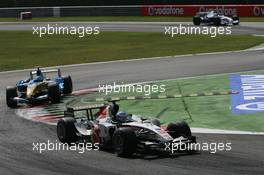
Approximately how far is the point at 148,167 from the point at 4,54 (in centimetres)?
2848

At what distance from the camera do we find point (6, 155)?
45.2 ft

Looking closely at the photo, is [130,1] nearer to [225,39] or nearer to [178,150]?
[225,39]

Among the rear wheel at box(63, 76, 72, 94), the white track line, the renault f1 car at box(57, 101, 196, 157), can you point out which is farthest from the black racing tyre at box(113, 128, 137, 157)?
the rear wheel at box(63, 76, 72, 94)

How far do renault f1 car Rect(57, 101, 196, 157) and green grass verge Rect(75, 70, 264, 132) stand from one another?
223cm

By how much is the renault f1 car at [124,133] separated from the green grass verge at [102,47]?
60.4 ft

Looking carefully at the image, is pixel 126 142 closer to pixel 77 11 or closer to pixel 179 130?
pixel 179 130

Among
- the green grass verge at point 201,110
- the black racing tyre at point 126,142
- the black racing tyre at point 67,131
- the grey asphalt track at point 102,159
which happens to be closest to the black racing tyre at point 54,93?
the green grass verge at point 201,110

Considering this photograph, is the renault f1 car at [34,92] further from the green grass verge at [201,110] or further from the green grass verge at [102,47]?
the green grass verge at [102,47]

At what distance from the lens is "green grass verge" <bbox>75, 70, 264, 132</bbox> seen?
620 inches

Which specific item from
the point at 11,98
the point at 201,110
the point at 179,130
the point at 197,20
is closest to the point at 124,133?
the point at 179,130

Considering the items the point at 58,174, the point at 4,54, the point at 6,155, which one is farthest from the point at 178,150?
the point at 4,54

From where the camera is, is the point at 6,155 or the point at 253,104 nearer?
the point at 6,155

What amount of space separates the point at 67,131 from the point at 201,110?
439cm

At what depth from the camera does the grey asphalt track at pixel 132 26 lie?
4793 centimetres
